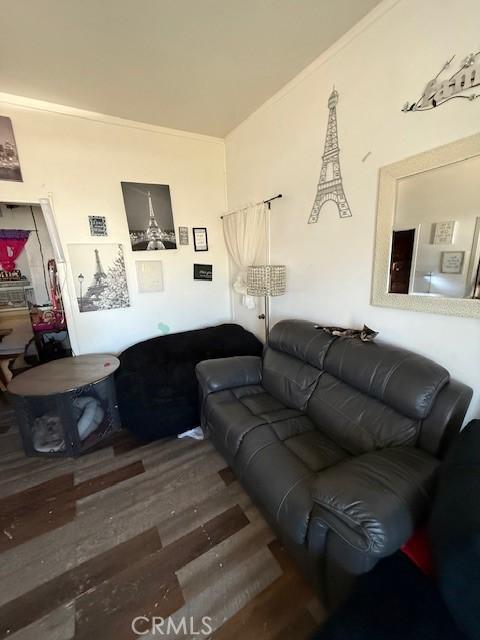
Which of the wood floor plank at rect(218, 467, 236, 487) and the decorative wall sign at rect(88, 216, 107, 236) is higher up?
the decorative wall sign at rect(88, 216, 107, 236)

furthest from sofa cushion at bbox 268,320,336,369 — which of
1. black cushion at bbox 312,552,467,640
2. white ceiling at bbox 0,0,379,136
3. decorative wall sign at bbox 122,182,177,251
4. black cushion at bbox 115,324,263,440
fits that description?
white ceiling at bbox 0,0,379,136

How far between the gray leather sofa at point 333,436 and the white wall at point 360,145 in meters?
0.24

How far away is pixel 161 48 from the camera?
5.71ft

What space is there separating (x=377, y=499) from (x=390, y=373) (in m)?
0.69

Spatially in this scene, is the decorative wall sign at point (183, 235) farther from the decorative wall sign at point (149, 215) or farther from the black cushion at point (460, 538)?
the black cushion at point (460, 538)

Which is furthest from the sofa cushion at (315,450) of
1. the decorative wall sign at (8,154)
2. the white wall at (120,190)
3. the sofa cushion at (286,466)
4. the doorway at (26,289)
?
the doorway at (26,289)

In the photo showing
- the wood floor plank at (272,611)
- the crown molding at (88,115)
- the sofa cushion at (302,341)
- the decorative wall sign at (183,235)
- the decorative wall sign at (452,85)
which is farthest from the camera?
the decorative wall sign at (183,235)

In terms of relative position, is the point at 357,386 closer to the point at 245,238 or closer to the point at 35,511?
the point at 245,238

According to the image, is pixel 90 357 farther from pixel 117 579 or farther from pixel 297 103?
pixel 297 103

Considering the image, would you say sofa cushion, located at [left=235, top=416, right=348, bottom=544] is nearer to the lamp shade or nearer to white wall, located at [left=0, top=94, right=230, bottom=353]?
the lamp shade

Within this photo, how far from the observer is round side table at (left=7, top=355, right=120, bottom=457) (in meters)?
1.91

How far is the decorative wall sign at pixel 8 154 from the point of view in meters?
2.18

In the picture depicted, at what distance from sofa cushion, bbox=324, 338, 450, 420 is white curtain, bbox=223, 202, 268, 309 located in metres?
1.43

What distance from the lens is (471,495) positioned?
30.7 inches
